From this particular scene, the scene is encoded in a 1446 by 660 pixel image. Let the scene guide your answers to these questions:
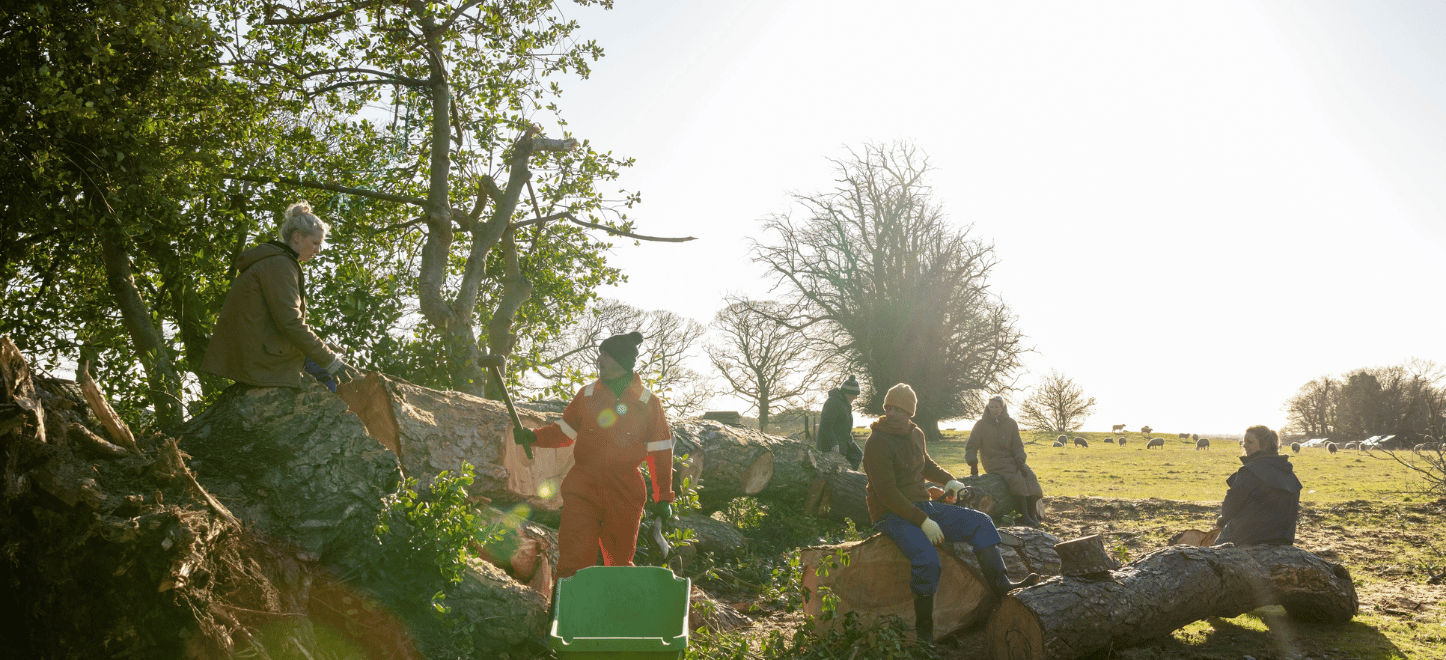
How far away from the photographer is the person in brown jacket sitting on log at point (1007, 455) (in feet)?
32.0

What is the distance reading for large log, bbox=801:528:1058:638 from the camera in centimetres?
511

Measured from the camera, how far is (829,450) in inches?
423

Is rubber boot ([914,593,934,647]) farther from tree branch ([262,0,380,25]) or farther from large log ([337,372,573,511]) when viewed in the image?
tree branch ([262,0,380,25])

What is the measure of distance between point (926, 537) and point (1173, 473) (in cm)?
1842

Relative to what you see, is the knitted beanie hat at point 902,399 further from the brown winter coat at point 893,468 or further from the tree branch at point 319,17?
the tree branch at point 319,17

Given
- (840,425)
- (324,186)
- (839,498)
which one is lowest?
(839,498)

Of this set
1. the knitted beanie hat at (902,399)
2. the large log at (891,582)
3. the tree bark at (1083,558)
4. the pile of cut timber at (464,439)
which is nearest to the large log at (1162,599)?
the tree bark at (1083,558)

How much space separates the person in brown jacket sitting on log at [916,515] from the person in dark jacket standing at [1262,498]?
2324 millimetres

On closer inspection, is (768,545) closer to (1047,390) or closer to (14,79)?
(14,79)

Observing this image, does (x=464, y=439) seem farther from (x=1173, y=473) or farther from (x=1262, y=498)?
(x=1173, y=473)

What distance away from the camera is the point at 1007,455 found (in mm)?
9828

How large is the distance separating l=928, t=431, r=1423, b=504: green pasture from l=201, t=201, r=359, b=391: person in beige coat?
44.7 ft

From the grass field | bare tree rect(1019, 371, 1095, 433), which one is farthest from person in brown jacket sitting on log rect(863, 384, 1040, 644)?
bare tree rect(1019, 371, 1095, 433)

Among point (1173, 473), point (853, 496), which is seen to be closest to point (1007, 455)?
point (853, 496)
